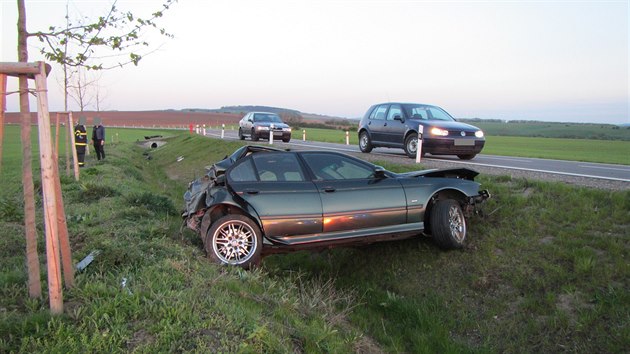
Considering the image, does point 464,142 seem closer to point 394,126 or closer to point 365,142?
point 394,126

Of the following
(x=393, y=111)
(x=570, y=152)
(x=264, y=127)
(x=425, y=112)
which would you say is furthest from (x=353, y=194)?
(x=570, y=152)

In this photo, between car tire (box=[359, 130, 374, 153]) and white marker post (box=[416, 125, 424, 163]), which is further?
car tire (box=[359, 130, 374, 153])

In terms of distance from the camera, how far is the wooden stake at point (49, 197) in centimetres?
385

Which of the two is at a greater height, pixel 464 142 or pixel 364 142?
pixel 464 142

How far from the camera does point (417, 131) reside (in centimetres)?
1366

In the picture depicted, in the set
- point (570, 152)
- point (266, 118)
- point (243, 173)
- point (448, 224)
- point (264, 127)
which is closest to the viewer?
point (243, 173)

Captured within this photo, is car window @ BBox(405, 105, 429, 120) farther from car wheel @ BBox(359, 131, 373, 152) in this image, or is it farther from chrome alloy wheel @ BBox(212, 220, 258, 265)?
chrome alloy wheel @ BBox(212, 220, 258, 265)

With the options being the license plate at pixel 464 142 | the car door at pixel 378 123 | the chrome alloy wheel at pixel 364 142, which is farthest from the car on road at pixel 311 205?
the chrome alloy wheel at pixel 364 142

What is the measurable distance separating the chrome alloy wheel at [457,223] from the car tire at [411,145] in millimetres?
6563

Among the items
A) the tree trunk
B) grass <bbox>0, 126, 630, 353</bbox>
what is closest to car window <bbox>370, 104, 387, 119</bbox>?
grass <bbox>0, 126, 630, 353</bbox>

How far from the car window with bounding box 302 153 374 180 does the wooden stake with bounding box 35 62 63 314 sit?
3680 millimetres

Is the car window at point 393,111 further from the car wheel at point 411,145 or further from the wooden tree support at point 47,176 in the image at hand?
the wooden tree support at point 47,176

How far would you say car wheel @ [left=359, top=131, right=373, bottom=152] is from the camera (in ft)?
52.8

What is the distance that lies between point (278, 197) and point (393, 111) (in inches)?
360
